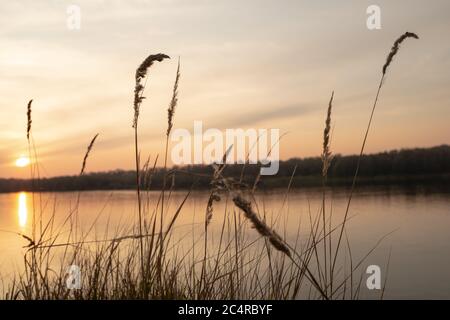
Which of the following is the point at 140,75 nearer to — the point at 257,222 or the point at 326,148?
the point at 326,148

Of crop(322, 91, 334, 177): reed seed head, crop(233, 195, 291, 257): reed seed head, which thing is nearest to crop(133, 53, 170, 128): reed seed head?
crop(322, 91, 334, 177): reed seed head

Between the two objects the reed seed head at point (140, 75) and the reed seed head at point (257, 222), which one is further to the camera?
the reed seed head at point (140, 75)

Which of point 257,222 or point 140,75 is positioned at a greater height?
point 140,75

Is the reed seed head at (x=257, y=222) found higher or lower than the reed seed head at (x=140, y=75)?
lower

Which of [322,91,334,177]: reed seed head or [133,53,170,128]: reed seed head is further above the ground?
[133,53,170,128]: reed seed head

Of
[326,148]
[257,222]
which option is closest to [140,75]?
[326,148]

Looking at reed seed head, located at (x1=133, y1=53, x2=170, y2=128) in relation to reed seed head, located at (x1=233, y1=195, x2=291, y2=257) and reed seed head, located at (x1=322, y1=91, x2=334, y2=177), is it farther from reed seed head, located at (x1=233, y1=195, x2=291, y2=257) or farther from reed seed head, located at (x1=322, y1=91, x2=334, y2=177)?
reed seed head, located at (x1=233, y1=195, x2=291, y2=257)

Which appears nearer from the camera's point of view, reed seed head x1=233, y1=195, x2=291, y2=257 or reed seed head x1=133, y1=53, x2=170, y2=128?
reed seed head x1=233, y1=195, x2=291, y2=257

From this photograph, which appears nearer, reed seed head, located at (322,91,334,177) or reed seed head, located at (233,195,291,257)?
reed seed head, located at (233,195,291,257)

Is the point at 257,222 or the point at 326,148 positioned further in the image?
the point at 326,148

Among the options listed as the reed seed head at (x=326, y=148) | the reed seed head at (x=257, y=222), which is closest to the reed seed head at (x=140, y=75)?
the reed seed head at (x=326, y=148)

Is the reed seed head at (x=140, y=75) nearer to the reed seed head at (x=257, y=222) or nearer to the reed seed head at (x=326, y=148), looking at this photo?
the reed seed head at (x=326, y=148)
